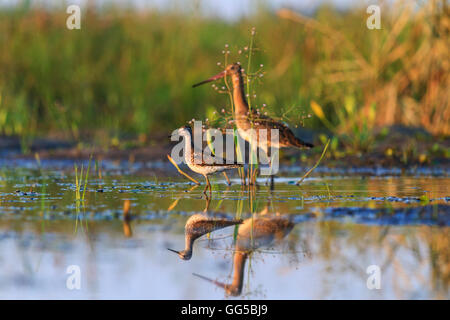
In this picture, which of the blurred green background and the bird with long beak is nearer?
the bird with long beak

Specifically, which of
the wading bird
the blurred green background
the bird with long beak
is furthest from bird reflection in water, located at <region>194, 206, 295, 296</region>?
the blurred green background

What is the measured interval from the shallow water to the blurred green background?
403 cm

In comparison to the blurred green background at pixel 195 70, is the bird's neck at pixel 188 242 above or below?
below

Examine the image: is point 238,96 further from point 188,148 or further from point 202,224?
point 202,224

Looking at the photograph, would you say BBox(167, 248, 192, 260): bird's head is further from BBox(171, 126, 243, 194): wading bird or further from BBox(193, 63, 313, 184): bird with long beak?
BBox(193, 63, 313, 184): bird with long beak

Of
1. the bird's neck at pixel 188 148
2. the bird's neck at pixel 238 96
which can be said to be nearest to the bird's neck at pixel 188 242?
the bird's neck at pixel 188 148

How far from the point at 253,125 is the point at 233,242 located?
3080mm

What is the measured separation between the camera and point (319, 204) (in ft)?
21.9

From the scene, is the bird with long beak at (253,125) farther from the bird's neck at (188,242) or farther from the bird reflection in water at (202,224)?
the bird's neck at (188,242)

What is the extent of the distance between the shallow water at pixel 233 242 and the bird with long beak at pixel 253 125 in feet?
2.12

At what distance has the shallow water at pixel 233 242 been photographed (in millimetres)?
4059

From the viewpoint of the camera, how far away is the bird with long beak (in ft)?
26.7
